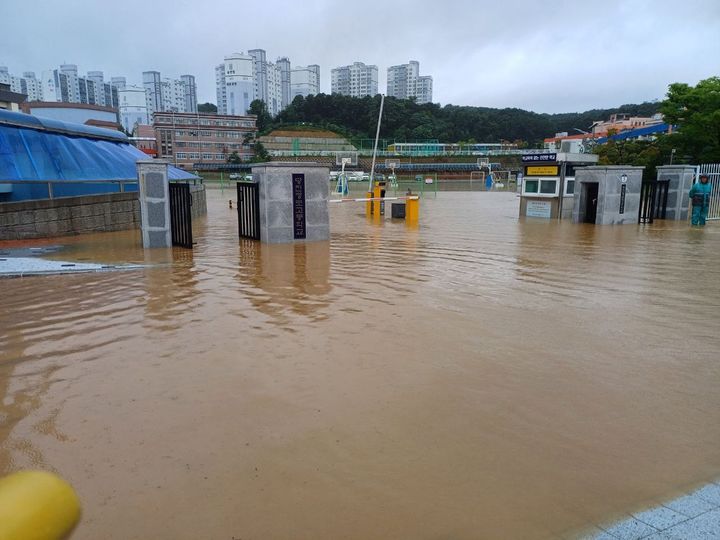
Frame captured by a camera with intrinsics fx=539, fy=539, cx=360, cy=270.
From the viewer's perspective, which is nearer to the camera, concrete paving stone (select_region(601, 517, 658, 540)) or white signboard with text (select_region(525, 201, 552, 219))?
concrete paving stone (select_region(601, 517, 658, 540))

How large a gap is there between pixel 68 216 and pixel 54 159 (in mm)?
2615

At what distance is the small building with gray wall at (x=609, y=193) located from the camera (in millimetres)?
19531

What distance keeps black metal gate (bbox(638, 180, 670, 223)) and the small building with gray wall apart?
596 mm

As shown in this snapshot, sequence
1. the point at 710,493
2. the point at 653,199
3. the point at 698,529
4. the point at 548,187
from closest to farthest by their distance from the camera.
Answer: the point at 698,529 → the point at 710,493 → the point at 653,199 → the point at 548,187

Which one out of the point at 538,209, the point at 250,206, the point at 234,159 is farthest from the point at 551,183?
the point at 234,159

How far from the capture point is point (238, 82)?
173500 millimetres

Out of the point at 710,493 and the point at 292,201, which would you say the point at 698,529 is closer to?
the point at 710,493

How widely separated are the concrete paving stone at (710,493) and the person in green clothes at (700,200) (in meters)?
19.1

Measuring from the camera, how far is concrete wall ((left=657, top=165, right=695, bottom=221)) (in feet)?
69.5

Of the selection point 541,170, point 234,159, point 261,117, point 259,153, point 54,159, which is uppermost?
point 261,117

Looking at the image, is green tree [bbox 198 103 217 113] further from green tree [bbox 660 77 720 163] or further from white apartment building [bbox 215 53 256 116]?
green tree [bbox 660 77 720 163]

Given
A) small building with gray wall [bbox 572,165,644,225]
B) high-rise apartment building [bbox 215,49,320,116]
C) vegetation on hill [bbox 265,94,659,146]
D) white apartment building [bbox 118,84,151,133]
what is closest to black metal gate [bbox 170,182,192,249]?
small building with gray wall [bbox 572,165,644,225]

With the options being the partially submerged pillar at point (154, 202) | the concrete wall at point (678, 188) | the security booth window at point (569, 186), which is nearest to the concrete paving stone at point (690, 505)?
the partially submerged pillar at point (154, 202)

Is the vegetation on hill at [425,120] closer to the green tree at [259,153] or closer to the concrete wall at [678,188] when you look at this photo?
the green tree at [259,153]
